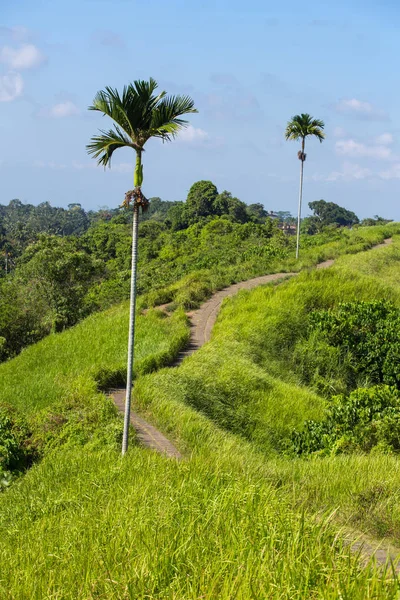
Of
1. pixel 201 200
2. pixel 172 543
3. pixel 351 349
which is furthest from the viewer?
pixel 201 200

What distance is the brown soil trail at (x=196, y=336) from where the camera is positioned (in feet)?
28.6

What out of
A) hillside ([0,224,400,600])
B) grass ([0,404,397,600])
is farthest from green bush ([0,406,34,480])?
grass ([0,404,397,600])

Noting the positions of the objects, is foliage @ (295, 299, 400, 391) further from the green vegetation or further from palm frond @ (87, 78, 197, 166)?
palm frond @ (87, 78, 197, 166)

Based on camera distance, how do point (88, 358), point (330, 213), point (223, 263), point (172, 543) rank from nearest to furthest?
point (172, 543) → point (88, 358) → point (223, 263) → point (330, 213)

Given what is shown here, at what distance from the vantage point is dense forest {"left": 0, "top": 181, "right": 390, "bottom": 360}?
21031mm

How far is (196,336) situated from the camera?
15242mm

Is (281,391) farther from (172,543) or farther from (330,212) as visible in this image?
(330,212)

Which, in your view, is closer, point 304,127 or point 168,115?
point 168,115

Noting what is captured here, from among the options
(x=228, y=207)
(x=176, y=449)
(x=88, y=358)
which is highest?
(x=228, y=207)

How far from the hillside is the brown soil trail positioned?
25 centimetres

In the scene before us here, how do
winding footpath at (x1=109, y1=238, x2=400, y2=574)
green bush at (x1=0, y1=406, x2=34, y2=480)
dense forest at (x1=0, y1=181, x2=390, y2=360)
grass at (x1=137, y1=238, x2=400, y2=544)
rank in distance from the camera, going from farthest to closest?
dense forest at (x1=0, y1=181, x2=390, y2=360) < green bush at (x1=0, y1=406, x2=34, y2=480) < grass at (x1=137, y1=238, x2=400, y2=544) < winding footpath at (x1=109, y1=238, x2=400, y2=574)

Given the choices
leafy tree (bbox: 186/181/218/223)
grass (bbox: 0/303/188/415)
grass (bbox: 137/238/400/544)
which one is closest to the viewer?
grass (bbox: 137/238/400/544)

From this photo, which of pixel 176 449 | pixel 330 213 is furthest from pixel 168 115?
pixel 330 213

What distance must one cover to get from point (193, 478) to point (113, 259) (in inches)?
1448
